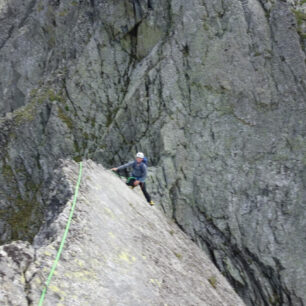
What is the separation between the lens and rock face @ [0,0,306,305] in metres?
23.5

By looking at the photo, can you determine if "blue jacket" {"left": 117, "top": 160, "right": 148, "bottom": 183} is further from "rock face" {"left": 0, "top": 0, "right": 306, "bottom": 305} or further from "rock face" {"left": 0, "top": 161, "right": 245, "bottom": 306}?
"rock face" {"left": 0, "top": 0, "right": 306, "bottom": 305}

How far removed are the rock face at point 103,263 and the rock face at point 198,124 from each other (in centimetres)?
282

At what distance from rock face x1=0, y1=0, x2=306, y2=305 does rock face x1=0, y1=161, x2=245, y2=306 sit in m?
2.82

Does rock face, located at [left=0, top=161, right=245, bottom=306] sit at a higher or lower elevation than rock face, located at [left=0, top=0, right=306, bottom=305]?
lower

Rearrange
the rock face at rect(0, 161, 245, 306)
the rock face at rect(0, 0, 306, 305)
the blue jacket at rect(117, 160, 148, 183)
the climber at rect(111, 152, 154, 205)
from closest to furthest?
1. the rock face at rect(0, 161, 245, 306)
2. the climber at rect(111, 152, 154, 205)
3. the blue jacket at rect(117, 160, 148, 183)
4. the rock face at rect(0, 0, 306, 305)

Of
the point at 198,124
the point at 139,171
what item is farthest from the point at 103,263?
the point at 198,124

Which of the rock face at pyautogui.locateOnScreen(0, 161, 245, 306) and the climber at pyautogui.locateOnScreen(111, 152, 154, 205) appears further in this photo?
the climber at pyautogui.locateOnScreen(111, 152, 154, 205)

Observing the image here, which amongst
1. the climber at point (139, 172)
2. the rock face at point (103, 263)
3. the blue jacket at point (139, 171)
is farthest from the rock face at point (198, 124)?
the blue jacket at point (139, 171)

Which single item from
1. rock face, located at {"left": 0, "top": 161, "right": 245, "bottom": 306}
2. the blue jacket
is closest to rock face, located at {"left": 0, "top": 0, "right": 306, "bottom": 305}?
rock face, located at {"left": 0, "top": 161, "right": 245, "bottom": 306}

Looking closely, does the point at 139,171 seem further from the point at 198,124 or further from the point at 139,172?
the point at 198,124

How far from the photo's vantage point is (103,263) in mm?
10125

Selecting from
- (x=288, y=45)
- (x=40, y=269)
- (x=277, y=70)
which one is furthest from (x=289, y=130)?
(x=40, y=269)

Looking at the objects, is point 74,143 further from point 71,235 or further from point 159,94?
point 71,235

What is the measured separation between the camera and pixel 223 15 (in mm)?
28672
